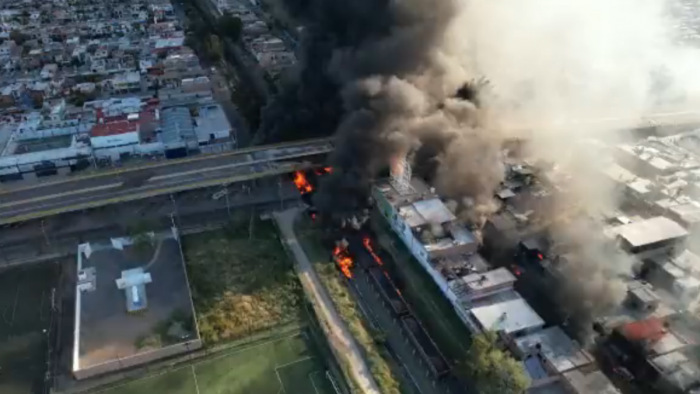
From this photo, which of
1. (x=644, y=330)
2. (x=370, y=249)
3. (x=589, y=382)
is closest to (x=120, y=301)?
(x=370, y=249)

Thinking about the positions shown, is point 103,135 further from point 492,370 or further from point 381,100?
point 492,370

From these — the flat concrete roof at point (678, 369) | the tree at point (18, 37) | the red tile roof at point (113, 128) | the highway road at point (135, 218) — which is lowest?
the tree at point (18, 37)

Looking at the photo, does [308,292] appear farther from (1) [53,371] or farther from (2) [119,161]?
(2) [119,161]

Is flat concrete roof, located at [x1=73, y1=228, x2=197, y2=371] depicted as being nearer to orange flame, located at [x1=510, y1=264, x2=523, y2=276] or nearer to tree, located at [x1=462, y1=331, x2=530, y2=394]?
tree, located at [x1=462, y1=331, x2=530, y2=394]

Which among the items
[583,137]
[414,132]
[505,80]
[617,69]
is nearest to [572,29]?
[617,69]

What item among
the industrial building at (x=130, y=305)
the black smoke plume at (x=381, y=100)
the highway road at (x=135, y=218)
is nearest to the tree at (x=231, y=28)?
the black smoke plume at (x=381, y=100)

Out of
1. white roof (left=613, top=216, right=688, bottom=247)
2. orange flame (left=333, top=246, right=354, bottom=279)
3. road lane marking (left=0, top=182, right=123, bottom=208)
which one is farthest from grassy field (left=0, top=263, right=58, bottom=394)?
white roof (left=613, top=216, right=688, bottom=247)

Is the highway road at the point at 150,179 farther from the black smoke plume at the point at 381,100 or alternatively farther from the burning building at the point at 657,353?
the burning building at the point at 657,353
